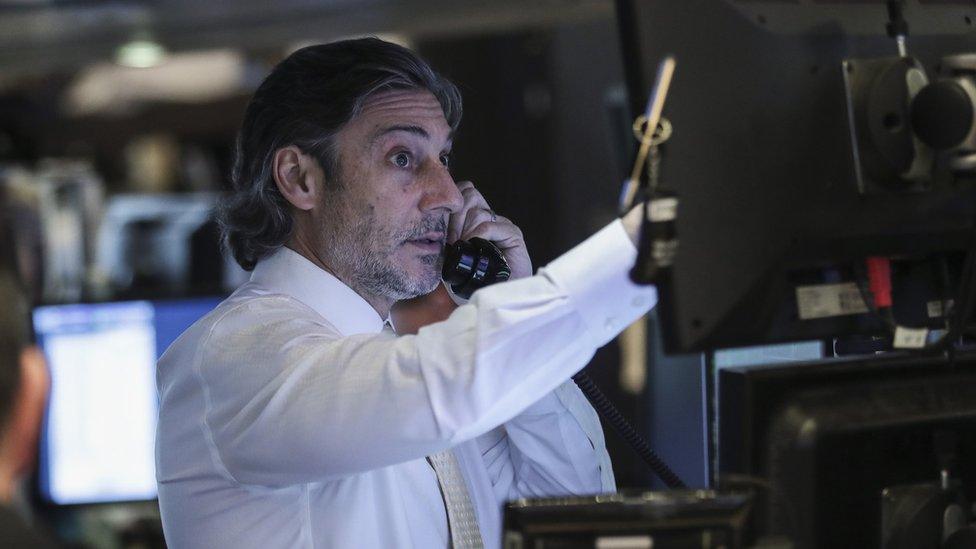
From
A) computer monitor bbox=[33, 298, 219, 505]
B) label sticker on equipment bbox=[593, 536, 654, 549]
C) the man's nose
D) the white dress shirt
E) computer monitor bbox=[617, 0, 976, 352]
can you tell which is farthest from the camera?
computer monitor bbox=[33, 298, 219, 505]

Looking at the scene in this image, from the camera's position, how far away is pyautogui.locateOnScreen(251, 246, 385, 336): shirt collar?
1.58 m

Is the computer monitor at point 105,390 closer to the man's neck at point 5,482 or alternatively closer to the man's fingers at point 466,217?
the man's fingers at point 466,217

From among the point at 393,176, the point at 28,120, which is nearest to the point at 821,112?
the point at 393,176

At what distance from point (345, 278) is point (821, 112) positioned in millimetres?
778

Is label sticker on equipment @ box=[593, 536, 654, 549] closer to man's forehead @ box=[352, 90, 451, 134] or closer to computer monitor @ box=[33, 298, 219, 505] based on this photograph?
man's forehead @ box=[352, 90, 451, 134]

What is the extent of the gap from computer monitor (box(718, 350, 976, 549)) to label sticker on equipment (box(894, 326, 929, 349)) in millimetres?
25

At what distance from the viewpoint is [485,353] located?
1101 mm

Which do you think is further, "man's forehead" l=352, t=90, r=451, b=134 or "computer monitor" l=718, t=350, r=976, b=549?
"man's forehead" l=352, t=90, r=451, b=134

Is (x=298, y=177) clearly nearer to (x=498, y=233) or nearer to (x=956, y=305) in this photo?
(x=498, y=233)

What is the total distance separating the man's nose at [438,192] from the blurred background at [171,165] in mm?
789

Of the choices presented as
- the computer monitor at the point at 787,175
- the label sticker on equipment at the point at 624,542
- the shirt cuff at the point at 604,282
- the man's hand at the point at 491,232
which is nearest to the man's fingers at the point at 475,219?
Result: the man's hand at the point at 491,232

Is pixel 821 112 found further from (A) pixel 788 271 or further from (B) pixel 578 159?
(B) pixel 578 159

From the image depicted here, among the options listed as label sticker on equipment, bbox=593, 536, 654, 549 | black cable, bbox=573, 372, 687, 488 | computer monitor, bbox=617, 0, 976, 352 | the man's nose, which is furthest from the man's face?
label sticker on equipment, bbox=593, 536, 654, 549

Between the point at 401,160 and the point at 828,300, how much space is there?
0.69 meters
